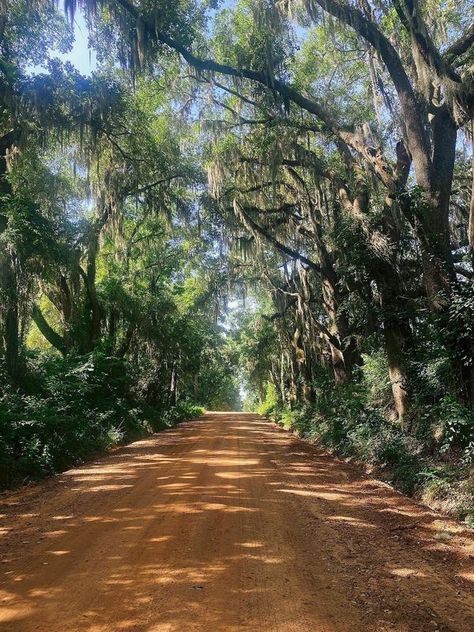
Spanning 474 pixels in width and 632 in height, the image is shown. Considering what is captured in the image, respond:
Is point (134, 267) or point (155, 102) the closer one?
point (155, 102)

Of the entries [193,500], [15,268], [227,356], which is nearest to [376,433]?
[193,500]

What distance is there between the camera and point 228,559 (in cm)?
430

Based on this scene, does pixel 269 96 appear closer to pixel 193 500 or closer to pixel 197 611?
pixel 193 500

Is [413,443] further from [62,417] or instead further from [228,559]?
[62,417]

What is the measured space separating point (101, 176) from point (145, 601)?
13.3m

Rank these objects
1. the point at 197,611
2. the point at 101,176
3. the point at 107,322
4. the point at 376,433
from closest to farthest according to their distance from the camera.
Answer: the point at 197,611
the point at 376,433
the point at 101,176
the point at 107,322

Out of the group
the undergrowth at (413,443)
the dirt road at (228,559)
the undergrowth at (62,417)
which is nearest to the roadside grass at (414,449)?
the undergrowth at (413,443)

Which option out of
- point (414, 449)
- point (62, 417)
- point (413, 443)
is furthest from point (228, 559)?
point (62, 417)

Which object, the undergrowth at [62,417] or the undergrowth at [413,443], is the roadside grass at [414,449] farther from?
the undergrowth at [62,417]

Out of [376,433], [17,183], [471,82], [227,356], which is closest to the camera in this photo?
[471,82]

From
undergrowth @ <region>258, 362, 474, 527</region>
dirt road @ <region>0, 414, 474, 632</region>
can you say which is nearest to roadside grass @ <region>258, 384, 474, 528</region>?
undergrowth @ <region>258, 362, 474, 527</region>

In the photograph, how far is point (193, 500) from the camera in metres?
6.54

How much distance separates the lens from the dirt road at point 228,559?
3.24 meters

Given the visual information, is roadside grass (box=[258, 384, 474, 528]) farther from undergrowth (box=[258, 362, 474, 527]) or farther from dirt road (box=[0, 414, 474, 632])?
dirt road (box=[0, 414, 474, 632])
